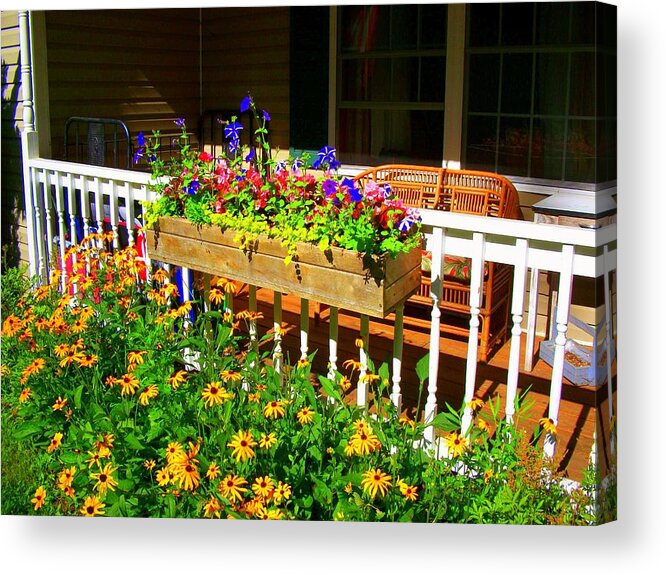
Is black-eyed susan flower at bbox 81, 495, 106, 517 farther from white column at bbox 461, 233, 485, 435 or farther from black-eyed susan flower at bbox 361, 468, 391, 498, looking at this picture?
white column at bbox 461, 233, 485, 435

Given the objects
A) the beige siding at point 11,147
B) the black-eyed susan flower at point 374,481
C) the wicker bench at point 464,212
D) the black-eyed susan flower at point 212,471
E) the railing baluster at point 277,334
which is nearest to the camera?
the black-eyed susan flower at point 374,481

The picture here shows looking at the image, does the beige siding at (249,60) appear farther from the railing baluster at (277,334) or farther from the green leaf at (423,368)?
the green leaf at (423,368)

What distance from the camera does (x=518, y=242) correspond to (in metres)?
2.46

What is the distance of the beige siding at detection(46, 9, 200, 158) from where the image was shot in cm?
502

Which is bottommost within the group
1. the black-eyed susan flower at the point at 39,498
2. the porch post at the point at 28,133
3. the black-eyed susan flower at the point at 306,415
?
the black-eyed susan flower at the point at 39,498

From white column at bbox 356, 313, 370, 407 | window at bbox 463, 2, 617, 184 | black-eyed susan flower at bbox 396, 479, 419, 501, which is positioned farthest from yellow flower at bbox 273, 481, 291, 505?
window at bbox 463, 2, 617, 184

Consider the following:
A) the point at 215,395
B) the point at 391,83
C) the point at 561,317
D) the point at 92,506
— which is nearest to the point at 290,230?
the point at 215,395

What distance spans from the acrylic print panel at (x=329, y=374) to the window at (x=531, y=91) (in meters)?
0.01

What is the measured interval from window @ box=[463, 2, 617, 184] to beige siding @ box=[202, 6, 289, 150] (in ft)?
4.86

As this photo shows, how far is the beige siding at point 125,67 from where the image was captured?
5020 millimetres

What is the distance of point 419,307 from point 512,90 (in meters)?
1.30

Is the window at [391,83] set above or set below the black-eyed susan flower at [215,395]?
above

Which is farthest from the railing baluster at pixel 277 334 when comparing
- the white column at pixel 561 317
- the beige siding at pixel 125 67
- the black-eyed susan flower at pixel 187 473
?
the beige siding at pixel 125 67

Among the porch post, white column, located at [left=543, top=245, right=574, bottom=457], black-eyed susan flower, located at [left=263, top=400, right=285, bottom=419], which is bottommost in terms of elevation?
black-eyed susan flower, located at [left=263, top=400, right=285, bottom=419]
